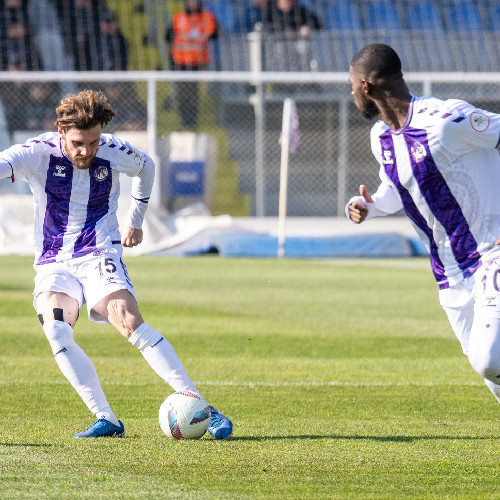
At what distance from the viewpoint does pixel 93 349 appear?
9.48m

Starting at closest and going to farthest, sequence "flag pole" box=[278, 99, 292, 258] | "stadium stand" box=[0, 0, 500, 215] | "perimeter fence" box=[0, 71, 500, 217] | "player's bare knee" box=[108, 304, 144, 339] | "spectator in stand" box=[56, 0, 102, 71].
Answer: "player's bare knee" box=[108, 304, 144, 339] < "flag pole" box=[278, 99, 292, 258] < "perimeter fence" box=[0, 71, 500, 217] < "stadium stand" box=[0, 0, 500, 215] < "spectator in stand" box=[56, 0, 102, 71]

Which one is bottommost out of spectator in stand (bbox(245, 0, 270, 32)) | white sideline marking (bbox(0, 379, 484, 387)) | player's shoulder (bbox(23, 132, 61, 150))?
white sideline marking (bbox(0, 379, 484, 387))

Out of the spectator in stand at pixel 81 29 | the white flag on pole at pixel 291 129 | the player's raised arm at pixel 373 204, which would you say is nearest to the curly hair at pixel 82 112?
the player's raised arm at pixel 373 204

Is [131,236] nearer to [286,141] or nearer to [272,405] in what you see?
[272,405]

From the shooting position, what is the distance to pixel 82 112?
565 cm

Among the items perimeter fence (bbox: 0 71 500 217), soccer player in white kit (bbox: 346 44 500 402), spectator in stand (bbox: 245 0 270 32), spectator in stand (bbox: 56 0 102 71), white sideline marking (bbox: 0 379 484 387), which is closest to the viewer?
soccer player in white kit (bbox: 346 44 500 402)

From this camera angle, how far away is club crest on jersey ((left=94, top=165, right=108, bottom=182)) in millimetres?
6004

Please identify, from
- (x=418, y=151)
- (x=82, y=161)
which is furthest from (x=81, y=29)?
(x=418, y=151)

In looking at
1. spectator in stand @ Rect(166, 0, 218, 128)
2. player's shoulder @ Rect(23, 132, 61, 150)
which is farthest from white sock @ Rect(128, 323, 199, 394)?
spectator in stand @ Rect(166, 0, 218, 128)

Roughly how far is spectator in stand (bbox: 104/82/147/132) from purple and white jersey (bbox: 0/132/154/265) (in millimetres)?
15792

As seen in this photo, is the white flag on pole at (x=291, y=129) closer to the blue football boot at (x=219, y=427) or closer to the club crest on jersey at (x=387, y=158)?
the blue football boot at (x=219, y=427)

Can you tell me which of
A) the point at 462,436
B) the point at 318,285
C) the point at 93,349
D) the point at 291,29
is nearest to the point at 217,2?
the point at 291,29

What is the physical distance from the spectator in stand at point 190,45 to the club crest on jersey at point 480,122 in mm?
17216

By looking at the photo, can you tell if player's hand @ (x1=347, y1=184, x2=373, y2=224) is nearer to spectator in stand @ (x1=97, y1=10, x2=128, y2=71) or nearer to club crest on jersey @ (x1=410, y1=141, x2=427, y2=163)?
club crest on jersey @ (x1=410, y1=141, x2=427, y2=163)
